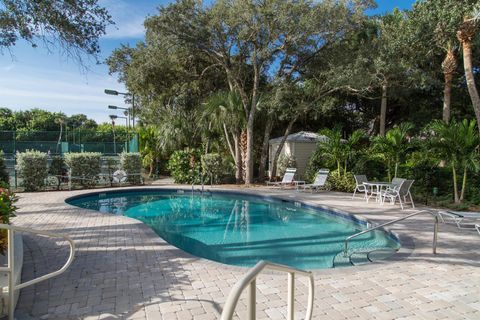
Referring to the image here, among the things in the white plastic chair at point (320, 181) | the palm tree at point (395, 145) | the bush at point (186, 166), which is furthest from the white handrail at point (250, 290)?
the bush at point (186, 166)

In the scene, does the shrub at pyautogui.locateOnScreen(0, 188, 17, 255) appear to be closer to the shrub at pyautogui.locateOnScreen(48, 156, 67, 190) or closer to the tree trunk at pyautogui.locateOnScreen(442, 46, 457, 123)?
the shrub at pyautogui.locateOnScreen(48, 156, 67, 190)

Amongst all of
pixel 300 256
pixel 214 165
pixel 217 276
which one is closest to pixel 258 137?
pixel 214 165

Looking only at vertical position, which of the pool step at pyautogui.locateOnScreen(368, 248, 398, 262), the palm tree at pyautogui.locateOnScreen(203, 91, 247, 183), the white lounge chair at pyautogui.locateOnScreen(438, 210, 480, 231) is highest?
the palm tree at pyautogui.locateOnScreen(203, 91, 247, 183)

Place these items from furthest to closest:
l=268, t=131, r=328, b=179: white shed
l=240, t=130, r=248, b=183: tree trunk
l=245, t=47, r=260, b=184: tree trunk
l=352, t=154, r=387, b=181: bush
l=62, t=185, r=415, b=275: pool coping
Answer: l=268, t=131, r=328, b=179: white shed
l=240, t=130, r=248, b=183: tree trunk
l=245, t=47, r=260, b=184: tree trunk
l=352, t=154, r=387, b=181: bush
l=62, t=185, r=415, b=275: pool coping

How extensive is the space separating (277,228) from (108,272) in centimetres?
555

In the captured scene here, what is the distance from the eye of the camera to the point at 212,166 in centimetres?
1669

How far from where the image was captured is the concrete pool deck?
361cm

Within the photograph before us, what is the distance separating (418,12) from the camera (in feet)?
47.3

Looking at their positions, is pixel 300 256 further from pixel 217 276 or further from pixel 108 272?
pixel 108 272

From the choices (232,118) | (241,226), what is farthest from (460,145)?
(232,118)

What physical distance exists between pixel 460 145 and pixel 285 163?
29.2 ft

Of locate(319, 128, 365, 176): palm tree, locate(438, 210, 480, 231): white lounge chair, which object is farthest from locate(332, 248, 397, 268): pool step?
locate(319, 128, 365, 176): palm tree

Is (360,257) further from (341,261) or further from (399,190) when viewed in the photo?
(399,190)

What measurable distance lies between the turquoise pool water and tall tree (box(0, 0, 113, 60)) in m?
4.94
